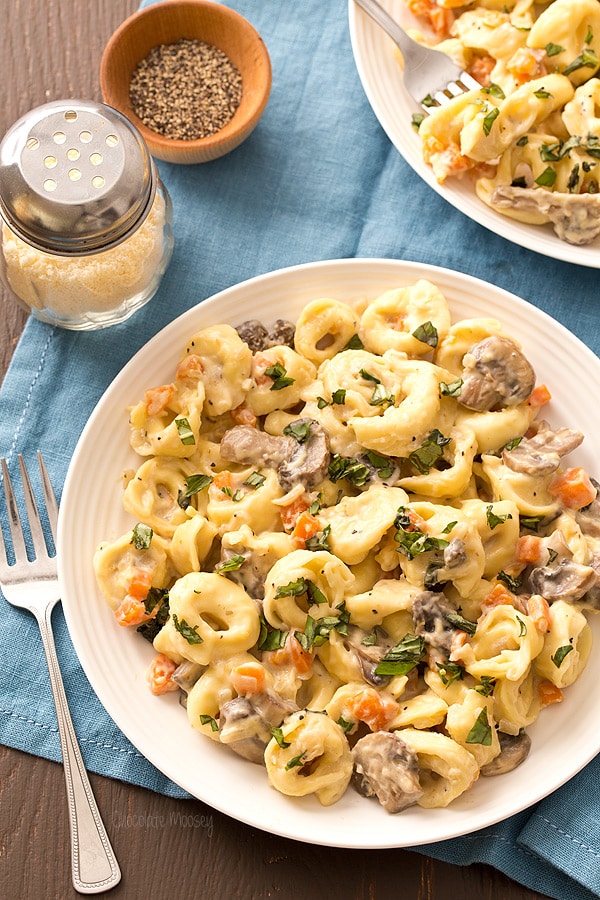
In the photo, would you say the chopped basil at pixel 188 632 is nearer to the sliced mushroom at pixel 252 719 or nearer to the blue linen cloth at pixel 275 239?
the sliced mushroom at pixel 252 719

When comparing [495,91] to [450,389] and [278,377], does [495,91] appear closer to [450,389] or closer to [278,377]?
[450,389]

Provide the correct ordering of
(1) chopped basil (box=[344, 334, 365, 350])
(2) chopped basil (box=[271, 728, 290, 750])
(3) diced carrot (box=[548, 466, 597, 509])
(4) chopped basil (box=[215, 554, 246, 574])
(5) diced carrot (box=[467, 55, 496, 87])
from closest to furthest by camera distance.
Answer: (2) chopped basil (box=[271, 728, 290, 750]) → (4) chopped basil (box=[215, 554, 246, 574]) → (3) diced carrot (box=[548, 466, 597, 509]) → (1) chopped basil (box=[344, 334, 365, 350]) → (5) diced carrot (box=[467, 55, 496, 87])

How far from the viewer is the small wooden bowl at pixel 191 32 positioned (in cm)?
351

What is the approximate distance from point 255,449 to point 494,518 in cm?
78

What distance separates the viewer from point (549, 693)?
9.50 ft

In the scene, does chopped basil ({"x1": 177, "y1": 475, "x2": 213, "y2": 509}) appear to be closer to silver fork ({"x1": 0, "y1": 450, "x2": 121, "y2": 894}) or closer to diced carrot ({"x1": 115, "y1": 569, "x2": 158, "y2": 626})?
diced carrot ({"x1": 115, "y1": 569, "x2": 158, "y2": 626})

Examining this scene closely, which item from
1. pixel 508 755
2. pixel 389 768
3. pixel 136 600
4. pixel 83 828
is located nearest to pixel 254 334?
pixel 136 600

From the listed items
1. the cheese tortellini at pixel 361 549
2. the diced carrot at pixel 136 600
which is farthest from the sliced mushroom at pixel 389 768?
the diced carrot at pixel 136 600

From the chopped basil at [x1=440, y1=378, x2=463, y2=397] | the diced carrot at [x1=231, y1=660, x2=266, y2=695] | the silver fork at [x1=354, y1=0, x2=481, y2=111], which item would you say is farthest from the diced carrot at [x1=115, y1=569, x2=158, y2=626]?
the silver fork at [x1=354, y1=0, x2=481, y2=111]

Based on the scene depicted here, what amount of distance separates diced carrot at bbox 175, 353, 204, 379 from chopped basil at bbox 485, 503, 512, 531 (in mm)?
1022

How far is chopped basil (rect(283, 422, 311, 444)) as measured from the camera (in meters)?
3.02

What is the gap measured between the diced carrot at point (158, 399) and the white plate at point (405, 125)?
4.02 feet

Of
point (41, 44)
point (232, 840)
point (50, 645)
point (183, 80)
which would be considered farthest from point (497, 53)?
point (232, 840)

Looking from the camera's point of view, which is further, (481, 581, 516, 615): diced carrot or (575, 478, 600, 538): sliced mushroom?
(575, 478, 600, 538): sliced mushroom
